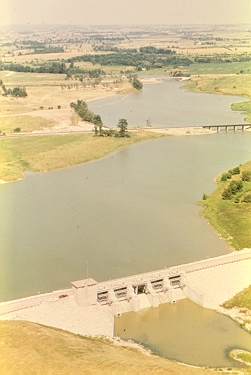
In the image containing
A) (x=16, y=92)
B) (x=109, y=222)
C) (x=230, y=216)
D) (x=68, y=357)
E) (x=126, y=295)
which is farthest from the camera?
(x=16, y=92)

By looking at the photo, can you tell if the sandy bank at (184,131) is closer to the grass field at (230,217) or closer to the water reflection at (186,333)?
the grass field at (230,217)

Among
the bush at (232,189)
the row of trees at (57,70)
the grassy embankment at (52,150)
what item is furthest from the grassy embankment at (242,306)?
the row of trees at (57,70)

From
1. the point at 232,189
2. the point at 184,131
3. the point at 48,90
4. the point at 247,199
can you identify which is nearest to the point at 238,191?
the point at 232,189

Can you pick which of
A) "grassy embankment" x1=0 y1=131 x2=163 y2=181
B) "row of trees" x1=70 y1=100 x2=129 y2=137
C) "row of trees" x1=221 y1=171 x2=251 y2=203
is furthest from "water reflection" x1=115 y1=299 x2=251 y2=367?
"row of trees" x1=70 y1=100 x2=129 y2=137

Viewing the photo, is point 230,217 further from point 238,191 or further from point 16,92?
point 16,92

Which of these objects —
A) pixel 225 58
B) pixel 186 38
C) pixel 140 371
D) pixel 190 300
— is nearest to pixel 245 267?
pixel 190 300

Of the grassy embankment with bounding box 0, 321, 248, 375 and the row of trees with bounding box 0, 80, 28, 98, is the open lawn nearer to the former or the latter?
the row of trees with bounding box 0, 80, 28, 98
